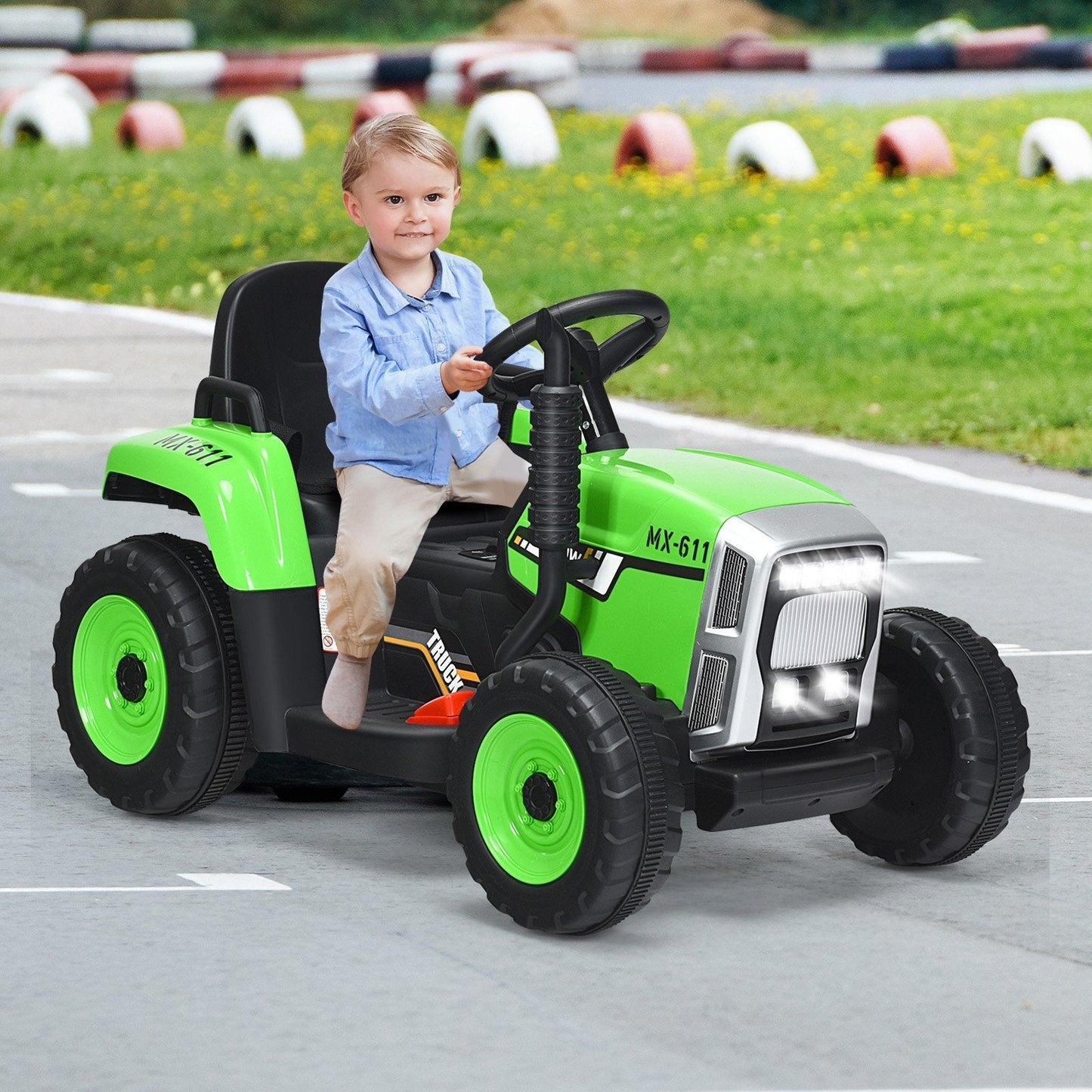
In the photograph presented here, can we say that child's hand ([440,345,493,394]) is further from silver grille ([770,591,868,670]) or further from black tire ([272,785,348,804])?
black tire ([272,785,348,804])

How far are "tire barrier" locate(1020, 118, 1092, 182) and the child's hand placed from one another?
15.4m

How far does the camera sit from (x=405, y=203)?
5023 millimetres

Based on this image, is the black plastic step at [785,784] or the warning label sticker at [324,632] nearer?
the black plastic step at [785,784]

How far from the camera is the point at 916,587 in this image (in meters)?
8.37

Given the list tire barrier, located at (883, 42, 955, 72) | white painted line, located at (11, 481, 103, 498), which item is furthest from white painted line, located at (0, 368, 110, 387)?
tire barrier, located at (883, 42, 955, 72)

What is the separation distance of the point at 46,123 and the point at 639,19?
26.4 m

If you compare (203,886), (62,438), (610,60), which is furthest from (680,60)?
(203,886)

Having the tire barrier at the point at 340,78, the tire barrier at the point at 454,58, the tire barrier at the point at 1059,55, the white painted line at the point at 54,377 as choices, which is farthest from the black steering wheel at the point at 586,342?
the tire barrier at the point at 1059,55

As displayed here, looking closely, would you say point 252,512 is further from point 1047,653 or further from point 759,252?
point 759,252

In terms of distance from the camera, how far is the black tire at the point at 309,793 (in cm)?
573

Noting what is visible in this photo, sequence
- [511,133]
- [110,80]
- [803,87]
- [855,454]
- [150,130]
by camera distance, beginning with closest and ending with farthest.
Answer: [855,454] < [511,133] < [150,130] < [803,87] < [110,80]

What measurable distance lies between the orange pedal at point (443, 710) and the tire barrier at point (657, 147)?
52.8 feet

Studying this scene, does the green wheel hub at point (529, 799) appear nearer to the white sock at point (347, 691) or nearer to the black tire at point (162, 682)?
the white sock at point (347, 691)

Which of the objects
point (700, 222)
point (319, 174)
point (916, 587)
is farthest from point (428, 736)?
point (319, 174)
